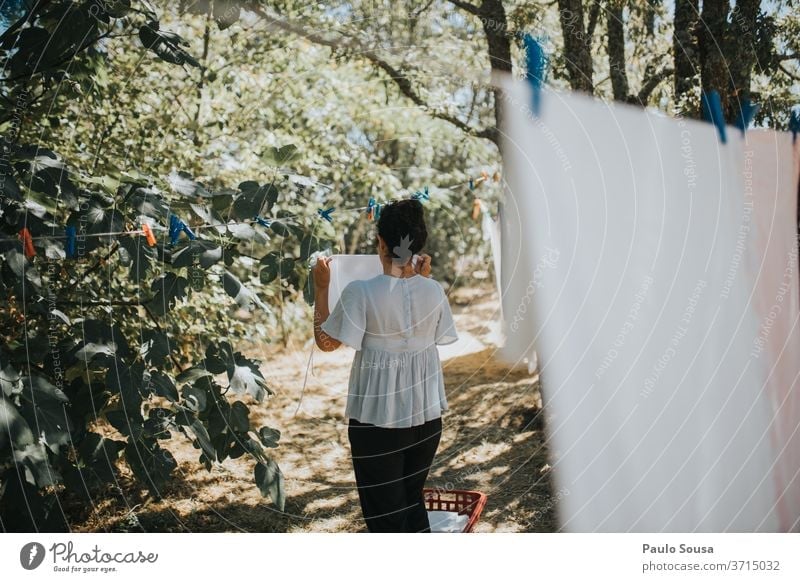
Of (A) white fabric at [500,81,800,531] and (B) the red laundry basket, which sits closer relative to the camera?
(A) white fabric at [500,81,800,531]

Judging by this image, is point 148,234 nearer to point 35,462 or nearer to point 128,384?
point 128,384

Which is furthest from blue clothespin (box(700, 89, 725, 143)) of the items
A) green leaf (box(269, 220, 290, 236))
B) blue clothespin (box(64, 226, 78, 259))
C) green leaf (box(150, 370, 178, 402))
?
blue clothespin (box(64, 226, 78, 259))

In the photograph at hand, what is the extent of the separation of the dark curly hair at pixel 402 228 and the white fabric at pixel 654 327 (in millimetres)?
1007

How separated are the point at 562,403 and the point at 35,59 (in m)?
2.30

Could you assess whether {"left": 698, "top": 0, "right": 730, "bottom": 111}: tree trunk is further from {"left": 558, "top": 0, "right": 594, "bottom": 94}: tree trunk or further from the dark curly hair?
the dark curly hair

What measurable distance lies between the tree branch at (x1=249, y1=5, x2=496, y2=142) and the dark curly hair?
3.74 ft

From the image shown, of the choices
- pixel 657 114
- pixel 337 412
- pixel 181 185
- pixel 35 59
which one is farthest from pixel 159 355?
pixel 337 412

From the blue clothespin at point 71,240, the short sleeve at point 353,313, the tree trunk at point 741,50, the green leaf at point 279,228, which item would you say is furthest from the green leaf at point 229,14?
the tree trunk at point 741,50

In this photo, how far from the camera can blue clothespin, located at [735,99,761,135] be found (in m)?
2.77

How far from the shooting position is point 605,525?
3.02m

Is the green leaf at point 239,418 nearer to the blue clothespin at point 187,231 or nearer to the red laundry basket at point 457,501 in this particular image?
the blue clothespin at point 187,231

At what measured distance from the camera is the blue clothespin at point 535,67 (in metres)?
3.29

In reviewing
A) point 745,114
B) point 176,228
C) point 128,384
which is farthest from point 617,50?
point 128,384
